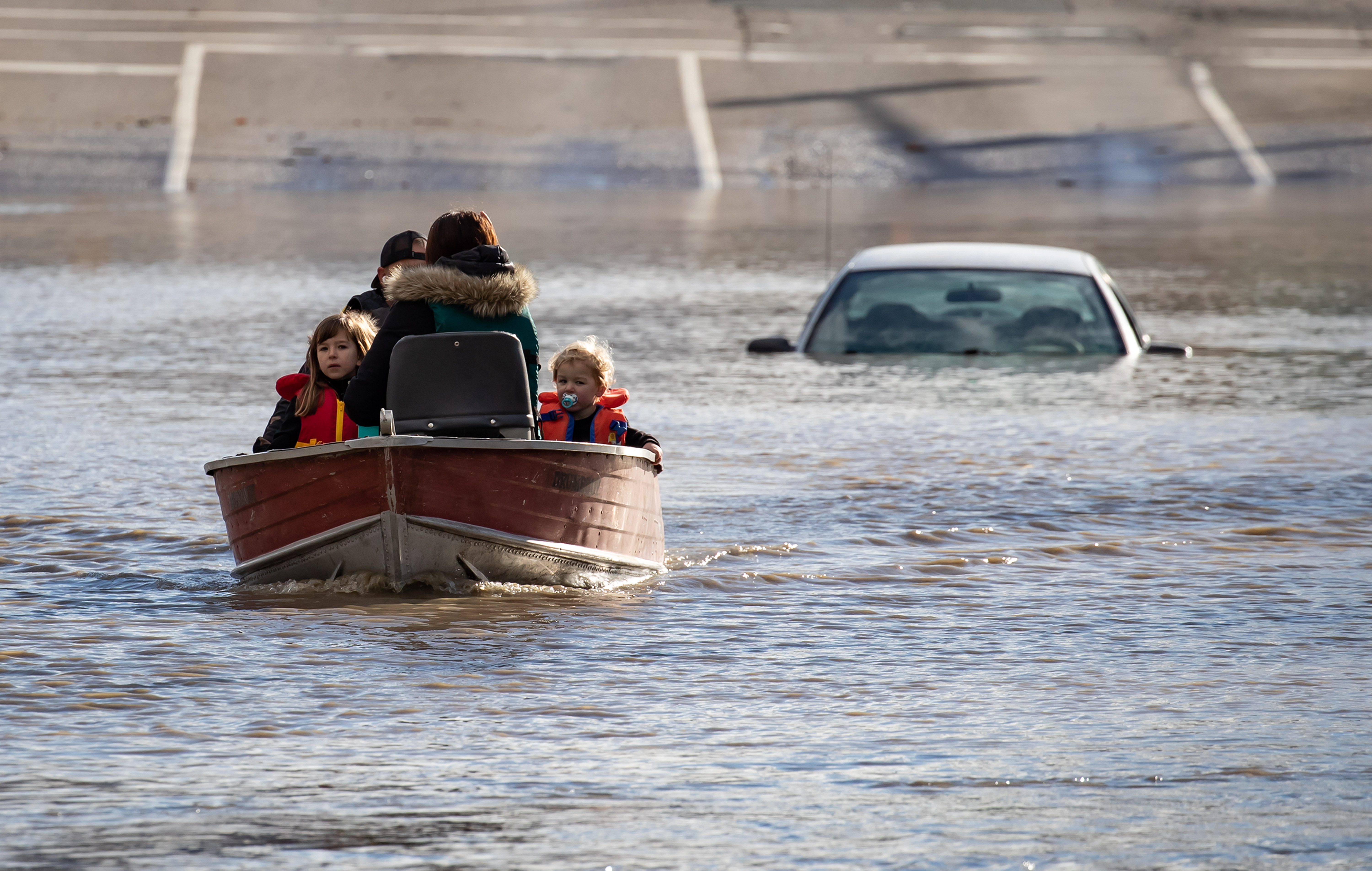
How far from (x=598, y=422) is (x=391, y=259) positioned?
4.00 feet

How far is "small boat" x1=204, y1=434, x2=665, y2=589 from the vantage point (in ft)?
28.1

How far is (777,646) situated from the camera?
8172 millimetres

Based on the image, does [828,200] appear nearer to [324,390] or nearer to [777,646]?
[324,390]

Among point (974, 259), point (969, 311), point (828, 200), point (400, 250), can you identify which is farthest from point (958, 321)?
point (828, 200)

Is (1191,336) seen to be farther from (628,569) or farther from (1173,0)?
(1173,0)

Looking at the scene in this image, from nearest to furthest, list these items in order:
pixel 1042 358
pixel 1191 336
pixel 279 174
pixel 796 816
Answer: pixel 796 816
pixel 1042 358
pixel 1191 336
pixel 279 174

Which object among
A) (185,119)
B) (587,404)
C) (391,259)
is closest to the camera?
(587,404)

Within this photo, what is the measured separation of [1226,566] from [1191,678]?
2126mm

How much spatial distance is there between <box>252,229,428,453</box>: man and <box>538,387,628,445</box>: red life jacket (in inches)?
31.1

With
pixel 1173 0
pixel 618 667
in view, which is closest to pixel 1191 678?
pixel 618 667

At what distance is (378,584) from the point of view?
8.96 meters

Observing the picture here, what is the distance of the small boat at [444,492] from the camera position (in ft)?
27.9

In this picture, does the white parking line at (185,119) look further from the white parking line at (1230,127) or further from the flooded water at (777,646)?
the flooded water at (777,646)

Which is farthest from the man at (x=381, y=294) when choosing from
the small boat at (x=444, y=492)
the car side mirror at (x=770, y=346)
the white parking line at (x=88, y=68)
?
the white parking line at (x=88, y=68)
